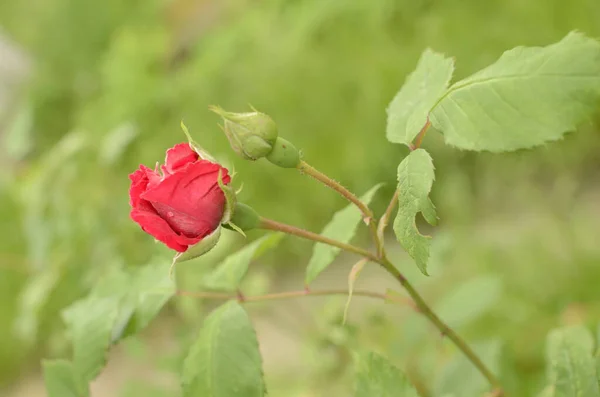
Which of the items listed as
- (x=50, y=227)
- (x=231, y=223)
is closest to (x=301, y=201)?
(x=50, y=227)

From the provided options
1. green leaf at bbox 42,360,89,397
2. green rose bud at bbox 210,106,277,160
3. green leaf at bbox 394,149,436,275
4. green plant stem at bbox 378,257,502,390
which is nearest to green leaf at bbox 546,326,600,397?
green plant stem at bbox 378,257,502,390

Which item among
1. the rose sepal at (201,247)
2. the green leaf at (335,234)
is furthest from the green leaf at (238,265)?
the rose sepal at (201,247)

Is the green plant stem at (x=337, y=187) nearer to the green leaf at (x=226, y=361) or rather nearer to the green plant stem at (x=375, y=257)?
the green plant stem at (x=375, y=257)

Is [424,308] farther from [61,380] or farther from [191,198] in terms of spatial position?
[61,380]

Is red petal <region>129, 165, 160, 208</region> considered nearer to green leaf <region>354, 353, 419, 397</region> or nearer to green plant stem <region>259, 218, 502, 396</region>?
green plant stem <region>259, 218, 502, 396</region>

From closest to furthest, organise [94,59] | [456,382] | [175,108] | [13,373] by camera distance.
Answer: [456,382], [175,108], [13,373], [94,59]

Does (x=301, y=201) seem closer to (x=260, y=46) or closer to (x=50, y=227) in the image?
(x=260, y=46)
